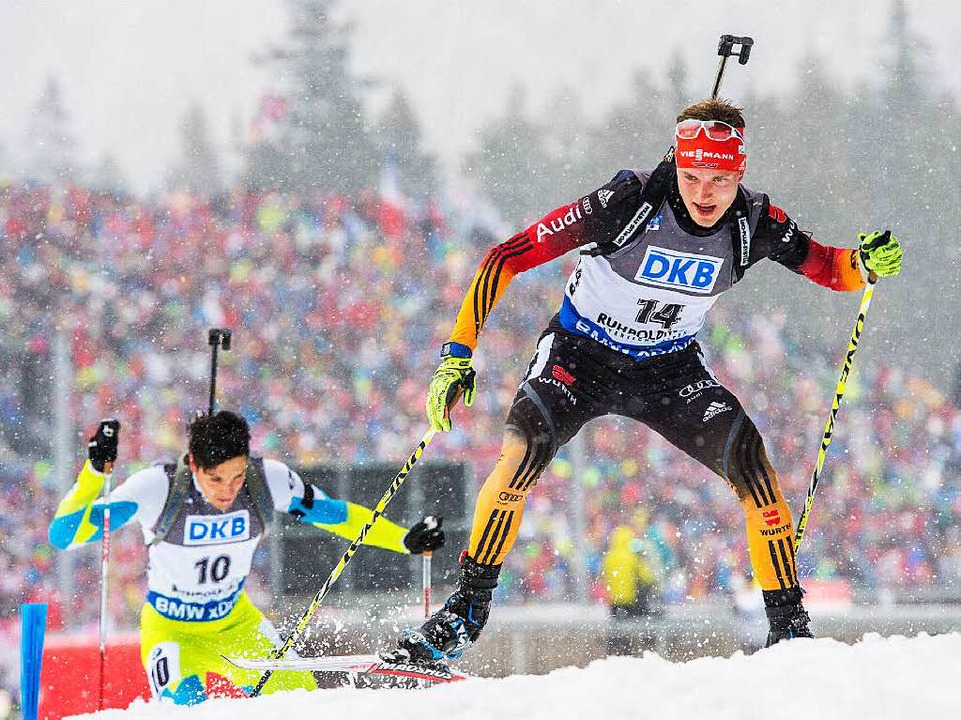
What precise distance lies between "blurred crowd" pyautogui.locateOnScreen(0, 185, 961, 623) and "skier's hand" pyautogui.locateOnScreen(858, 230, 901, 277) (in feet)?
16.0

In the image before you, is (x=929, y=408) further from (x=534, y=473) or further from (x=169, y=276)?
(x=534, y=473)

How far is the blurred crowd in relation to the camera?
337 inches

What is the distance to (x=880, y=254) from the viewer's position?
327 centimetres

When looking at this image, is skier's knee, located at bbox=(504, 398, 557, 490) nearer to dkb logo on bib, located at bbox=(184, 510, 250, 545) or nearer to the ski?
the ski

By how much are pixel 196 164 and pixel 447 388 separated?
45.6 ft

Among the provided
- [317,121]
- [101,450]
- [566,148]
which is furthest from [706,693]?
[317,121]

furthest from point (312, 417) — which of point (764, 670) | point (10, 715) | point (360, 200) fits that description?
point (764, 670)

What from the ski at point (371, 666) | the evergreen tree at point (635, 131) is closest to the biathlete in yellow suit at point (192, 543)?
the ski at point (371, 666)

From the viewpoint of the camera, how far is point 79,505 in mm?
4129

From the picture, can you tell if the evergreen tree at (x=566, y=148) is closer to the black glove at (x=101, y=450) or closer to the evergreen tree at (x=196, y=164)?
the evergreen tree at (x=196, y=164)

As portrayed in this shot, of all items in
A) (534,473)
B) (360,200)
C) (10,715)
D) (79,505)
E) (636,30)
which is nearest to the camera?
(534,473)

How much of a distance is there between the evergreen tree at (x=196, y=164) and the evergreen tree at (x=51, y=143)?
1418 millimetres

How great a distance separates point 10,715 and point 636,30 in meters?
13.3

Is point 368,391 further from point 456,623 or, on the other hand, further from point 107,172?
point 107,172
